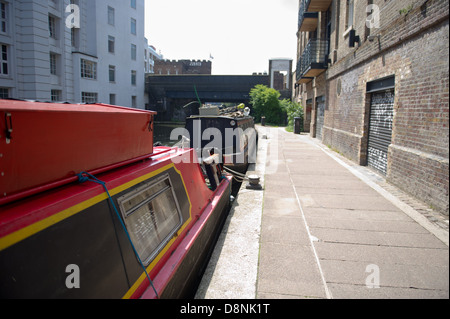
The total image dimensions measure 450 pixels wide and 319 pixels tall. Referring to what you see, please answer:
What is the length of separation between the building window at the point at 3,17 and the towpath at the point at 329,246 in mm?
16586

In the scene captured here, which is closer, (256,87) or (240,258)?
(240,258)

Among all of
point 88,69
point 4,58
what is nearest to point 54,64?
point 88,69

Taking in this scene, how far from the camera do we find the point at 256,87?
3481 centimetres

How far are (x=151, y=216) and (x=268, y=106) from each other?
31863 mm

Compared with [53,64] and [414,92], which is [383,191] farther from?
[53,64]

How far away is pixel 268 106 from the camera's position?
33562 mm

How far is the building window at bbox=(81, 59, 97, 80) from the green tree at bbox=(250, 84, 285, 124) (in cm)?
1626

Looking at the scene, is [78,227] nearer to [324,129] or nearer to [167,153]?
[167,153]

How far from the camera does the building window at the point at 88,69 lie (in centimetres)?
2530
